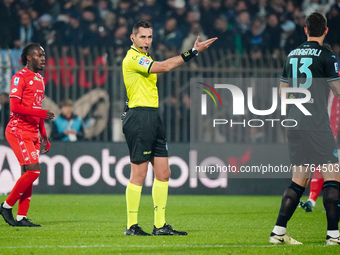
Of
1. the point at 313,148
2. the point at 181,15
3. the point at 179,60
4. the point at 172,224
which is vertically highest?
the point at 181,15

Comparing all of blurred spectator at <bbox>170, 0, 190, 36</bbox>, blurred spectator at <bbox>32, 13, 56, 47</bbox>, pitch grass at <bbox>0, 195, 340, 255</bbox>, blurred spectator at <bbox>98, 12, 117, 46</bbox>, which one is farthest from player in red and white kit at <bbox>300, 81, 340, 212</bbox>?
blurred spectator at <bbox>32, 13, 56, 47</bbox>

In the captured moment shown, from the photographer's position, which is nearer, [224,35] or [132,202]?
[132,202]

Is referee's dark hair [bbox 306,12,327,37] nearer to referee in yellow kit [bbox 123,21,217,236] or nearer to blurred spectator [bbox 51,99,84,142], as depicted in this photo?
referee in yellow kit [bbox 123,21,217,236]

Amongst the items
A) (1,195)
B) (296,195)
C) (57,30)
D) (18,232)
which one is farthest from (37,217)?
(57,30)

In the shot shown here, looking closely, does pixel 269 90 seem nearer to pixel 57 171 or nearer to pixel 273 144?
pixel 273 144

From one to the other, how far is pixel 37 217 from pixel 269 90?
18.5 ft

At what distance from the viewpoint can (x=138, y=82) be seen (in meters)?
7.48

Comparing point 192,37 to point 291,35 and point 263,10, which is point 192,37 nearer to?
point 263,10

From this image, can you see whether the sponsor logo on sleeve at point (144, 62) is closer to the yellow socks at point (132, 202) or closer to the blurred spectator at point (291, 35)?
the yellow socks at point (132, 202)

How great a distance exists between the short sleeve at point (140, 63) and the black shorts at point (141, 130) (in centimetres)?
43

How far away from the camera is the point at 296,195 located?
6676 mm

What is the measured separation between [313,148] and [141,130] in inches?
73.7

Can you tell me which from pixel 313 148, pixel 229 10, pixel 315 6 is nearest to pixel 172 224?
pixel 313 148

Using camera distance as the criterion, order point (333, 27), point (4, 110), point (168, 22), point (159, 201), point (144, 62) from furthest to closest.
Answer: point (333, 27), point (168, 22), point (4, 110), point (159, 201), point (144, 62)
